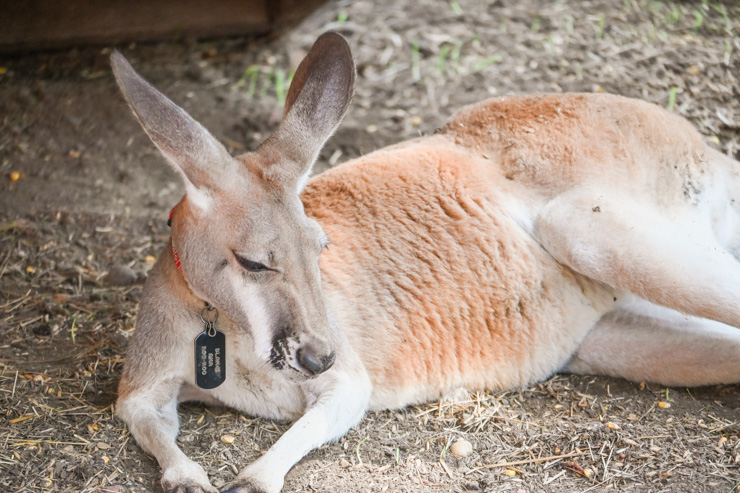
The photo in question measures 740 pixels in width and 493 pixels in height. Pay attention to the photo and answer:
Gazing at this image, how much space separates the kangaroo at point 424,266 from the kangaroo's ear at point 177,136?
0.03ft

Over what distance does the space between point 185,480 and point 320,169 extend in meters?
3.17

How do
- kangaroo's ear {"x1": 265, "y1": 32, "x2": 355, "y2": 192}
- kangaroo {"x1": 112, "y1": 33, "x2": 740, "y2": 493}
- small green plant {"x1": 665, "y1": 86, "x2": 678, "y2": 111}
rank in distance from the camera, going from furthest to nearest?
small green plant {"x1": 665, "y1": 86, "x2": 678, "y2": 111}, kangaroo's ear {"x1": 265, "y1": 32, "x2": 355, "y2": 192}, kangaroo {"x1": 112, "y1": 33, "x2": 740, "y2": 493}

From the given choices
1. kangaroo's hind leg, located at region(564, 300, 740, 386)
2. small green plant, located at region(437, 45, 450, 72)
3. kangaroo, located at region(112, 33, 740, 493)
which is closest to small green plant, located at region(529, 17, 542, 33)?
small green plant, located at region(437, 45, 450, 72)

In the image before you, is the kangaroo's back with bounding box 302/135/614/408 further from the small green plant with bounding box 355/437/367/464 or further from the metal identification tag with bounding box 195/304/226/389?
the metal identification tag with bounding box 195/304/226/389

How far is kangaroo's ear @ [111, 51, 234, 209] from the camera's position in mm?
2932

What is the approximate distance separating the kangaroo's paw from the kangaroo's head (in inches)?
21.8

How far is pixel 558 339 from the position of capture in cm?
405

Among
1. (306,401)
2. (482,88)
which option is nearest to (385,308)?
A: (306,401)

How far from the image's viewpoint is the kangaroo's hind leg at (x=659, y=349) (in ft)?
13.1

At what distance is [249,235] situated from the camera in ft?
10.2

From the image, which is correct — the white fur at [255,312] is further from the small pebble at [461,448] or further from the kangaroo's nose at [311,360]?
the small pebble at [461,448]

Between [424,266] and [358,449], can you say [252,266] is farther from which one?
[424,266]

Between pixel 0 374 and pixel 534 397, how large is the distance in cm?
268

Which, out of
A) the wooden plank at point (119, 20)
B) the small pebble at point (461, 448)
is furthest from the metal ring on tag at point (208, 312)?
Result: the wooden plank at point (119, 20)
